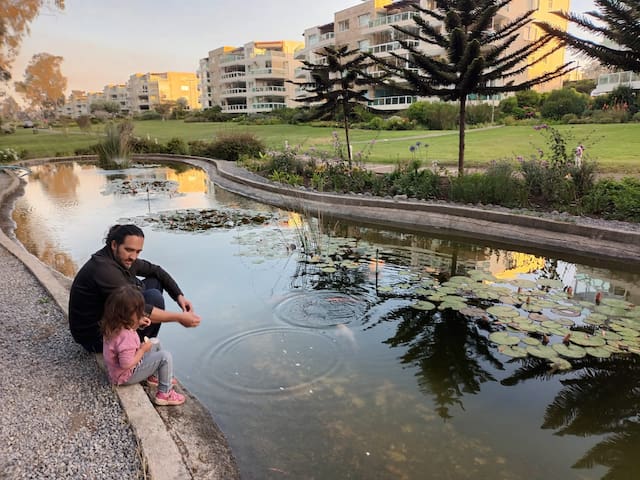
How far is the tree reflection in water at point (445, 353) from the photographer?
3602mm

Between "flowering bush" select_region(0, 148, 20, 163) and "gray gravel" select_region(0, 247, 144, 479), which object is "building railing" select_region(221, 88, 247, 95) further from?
"gray gravel" select_region(0, 247, 144, 479)

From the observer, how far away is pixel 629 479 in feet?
8.93

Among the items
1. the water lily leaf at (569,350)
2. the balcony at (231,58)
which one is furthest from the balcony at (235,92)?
the water lily leaf at (569,350)

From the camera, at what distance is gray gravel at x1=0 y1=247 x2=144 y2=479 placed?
2.35 m

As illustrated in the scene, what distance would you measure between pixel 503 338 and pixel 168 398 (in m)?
2.80

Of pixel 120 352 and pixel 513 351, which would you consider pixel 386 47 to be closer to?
pixel 513 351

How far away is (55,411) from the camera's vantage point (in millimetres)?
2809

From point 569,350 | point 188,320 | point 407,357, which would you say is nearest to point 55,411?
point 188,320

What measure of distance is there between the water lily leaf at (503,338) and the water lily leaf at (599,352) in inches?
21.4

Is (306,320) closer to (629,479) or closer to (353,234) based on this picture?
(629,479)

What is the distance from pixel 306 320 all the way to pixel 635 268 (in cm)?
437

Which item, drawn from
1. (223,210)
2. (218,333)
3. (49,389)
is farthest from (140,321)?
(223,210)

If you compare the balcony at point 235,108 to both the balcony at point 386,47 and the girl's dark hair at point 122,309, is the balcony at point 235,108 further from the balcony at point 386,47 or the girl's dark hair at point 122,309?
the girl's dark hair at point 122,309

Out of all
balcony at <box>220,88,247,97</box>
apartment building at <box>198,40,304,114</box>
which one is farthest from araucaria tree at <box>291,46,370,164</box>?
balcony at <box>220,88,247,97</box>
